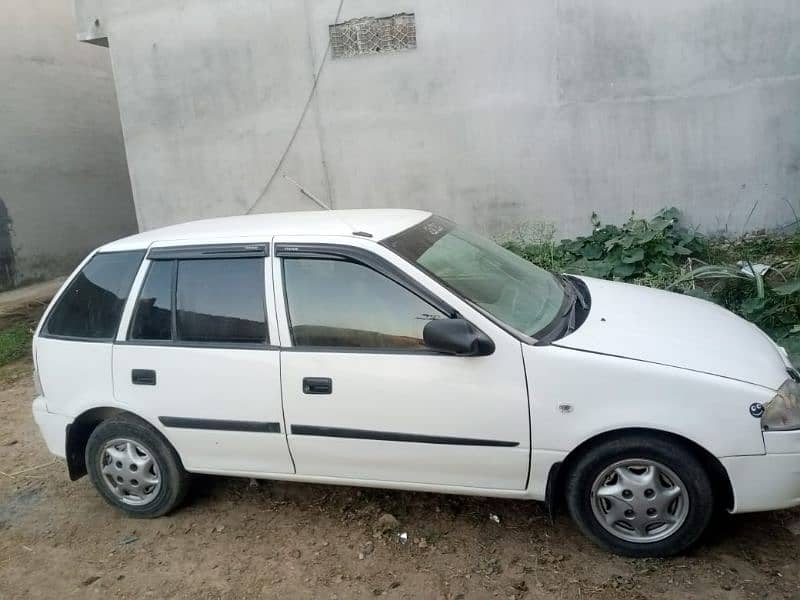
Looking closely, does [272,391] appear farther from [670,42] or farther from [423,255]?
[670,42]

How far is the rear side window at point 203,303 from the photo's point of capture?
332 centimetres

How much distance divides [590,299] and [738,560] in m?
1.40

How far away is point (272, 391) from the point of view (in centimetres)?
321

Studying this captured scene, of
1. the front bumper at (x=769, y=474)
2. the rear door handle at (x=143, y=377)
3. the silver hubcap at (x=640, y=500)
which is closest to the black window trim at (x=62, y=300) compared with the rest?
the rear door handle at (x=143, y=377)

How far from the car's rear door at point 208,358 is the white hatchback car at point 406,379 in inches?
0.4

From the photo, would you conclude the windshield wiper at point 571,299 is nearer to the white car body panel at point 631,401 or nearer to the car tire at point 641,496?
the white car body panel at point 631,401

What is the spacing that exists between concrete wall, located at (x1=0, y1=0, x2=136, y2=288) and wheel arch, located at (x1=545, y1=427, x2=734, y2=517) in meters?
9.82

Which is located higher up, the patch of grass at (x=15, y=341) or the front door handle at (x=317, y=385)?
the front door handle at (x=317, y=385)

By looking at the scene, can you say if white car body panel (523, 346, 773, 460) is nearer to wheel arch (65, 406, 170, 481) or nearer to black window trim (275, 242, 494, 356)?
black window trim (275, 242, 494, 356)

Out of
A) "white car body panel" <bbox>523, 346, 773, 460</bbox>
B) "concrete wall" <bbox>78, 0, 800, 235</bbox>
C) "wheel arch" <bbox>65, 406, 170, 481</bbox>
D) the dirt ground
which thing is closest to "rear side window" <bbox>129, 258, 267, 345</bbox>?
"wheel arch" <bbox>65, 406, 170, 481</bbox>

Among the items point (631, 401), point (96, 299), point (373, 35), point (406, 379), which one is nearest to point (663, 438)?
point (631, 401)

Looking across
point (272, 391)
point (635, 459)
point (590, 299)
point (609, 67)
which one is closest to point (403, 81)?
point (609, 67)

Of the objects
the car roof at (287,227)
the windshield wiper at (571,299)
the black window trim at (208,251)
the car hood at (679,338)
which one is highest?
the car roof at (287,227)

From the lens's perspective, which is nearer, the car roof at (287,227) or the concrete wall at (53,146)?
the car roof at (287,227)
